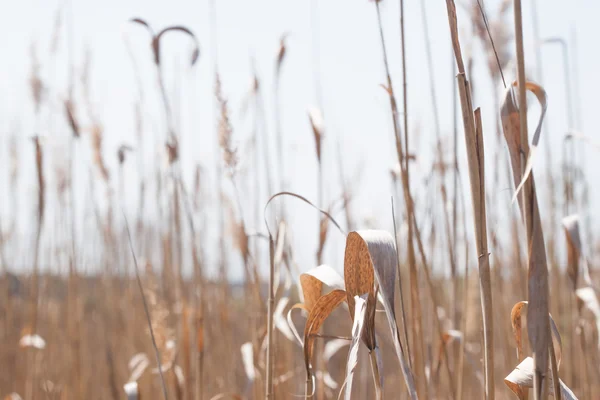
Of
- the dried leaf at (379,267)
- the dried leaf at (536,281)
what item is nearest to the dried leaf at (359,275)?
the dried leaf at (379,267)

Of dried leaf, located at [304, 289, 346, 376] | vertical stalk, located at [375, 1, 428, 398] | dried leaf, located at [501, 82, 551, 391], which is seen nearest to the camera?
dried leaf, located at [501, 82, 551, 391]

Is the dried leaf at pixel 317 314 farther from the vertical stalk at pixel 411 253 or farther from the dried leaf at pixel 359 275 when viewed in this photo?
the vertical stalk at pixel 411 253

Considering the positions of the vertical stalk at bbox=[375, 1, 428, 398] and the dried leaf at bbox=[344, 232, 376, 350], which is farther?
the vertical stalk at bbox=[375, 1, 428, 398]

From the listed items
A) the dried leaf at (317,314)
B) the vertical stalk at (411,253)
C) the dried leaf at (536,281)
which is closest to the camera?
the dried leaf at (536,281)

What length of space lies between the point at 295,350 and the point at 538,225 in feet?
3.77

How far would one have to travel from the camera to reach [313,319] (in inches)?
18.7

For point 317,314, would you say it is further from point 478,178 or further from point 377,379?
point 478,178

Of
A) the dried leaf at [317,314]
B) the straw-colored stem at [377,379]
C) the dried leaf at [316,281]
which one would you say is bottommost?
the straw-colored stem at [377,379]

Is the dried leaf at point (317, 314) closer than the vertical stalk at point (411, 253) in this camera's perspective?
Yes

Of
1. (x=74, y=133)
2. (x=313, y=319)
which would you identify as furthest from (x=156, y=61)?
(x=313, y=319)

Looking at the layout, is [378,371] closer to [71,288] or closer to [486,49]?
[486,49]

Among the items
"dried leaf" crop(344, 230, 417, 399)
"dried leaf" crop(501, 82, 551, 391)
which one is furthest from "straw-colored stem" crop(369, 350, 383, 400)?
"dried leaf" crop(501, 82, 551, 391)

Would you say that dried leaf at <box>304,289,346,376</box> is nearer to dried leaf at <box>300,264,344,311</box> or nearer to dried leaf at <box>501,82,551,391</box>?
dried leaf at <box>300,264,344,311</box>

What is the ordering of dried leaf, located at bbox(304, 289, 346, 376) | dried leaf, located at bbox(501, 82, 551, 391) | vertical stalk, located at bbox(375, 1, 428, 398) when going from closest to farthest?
1. dried leaf, located at bbox(501, 82, 551, 391)
2. dried leaf, located at bbox(304, 289, 346, 376)
3. vertical stalk, located at bbox(375, 1, 428, 398)
